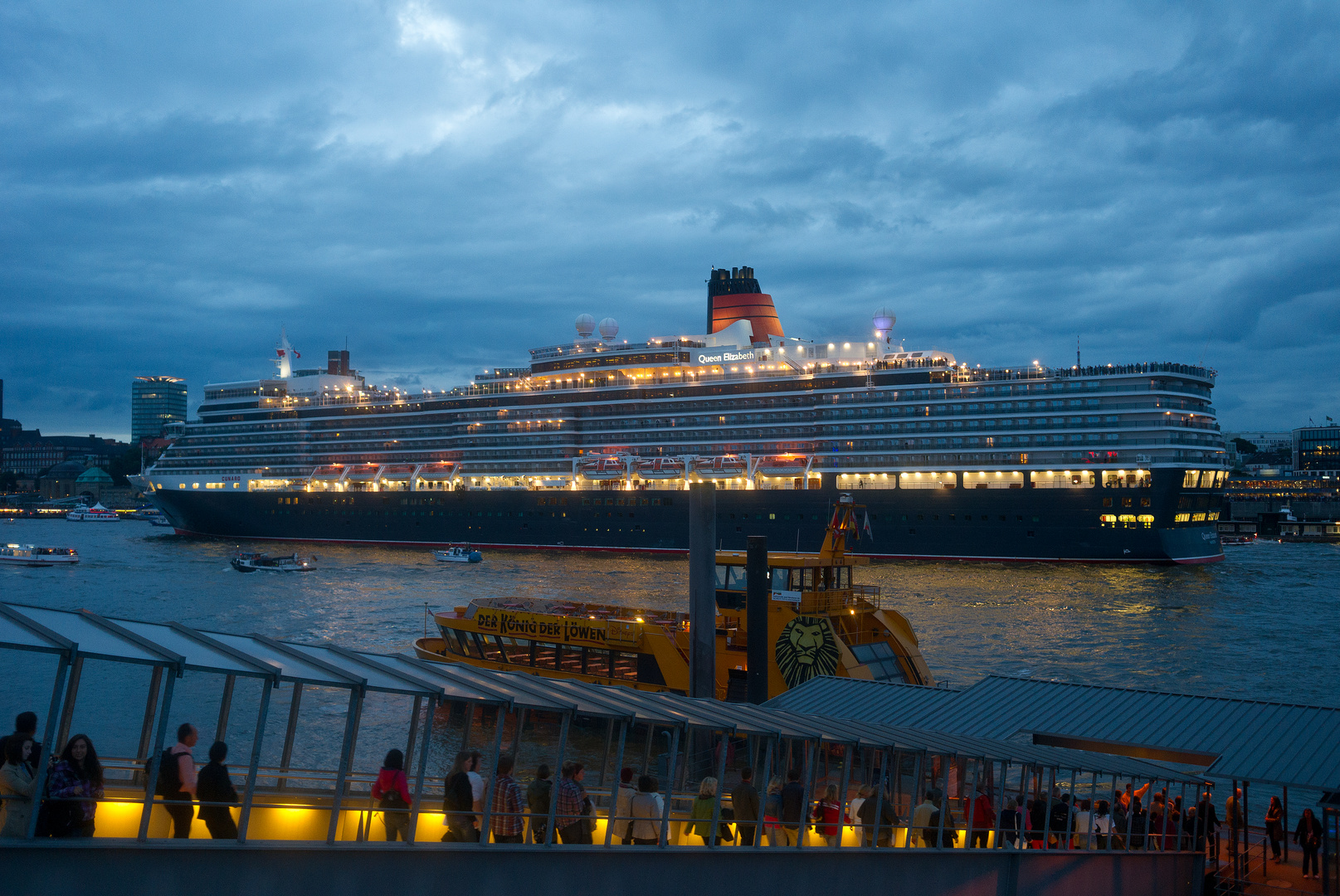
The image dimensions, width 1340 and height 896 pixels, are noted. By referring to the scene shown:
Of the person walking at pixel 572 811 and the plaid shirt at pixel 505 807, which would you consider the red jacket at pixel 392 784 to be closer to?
the plaid shirt at pixel 505 807

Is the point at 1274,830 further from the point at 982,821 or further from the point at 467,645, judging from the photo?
the point at 467,645

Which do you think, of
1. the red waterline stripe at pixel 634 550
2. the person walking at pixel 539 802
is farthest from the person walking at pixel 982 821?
the red waterline stripe at pixel 634 550

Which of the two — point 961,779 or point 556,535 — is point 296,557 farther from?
point 961,779

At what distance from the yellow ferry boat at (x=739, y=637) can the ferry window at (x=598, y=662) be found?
2 centimetres

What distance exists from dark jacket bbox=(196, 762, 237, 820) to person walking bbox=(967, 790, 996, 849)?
700 centimetres

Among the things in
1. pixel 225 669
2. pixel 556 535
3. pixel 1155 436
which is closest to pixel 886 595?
pixel 1155 436

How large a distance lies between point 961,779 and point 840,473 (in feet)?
167

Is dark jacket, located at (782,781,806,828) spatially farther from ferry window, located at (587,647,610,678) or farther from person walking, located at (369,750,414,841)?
ferry window, located at (587,647,610,678)

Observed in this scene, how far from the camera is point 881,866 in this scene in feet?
28.6

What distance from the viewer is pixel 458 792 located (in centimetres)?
655

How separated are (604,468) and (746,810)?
198ft

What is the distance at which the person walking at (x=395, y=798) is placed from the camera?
6.32 m

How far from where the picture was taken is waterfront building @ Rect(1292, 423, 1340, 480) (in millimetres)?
163750

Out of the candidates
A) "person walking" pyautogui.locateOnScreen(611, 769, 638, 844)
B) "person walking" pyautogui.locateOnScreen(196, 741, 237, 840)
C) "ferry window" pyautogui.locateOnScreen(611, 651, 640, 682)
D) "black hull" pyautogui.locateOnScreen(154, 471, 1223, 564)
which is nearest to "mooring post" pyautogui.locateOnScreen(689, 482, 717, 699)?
"ferry window" pyautogui.locateOnScreen(611, 651, 640, 682)
